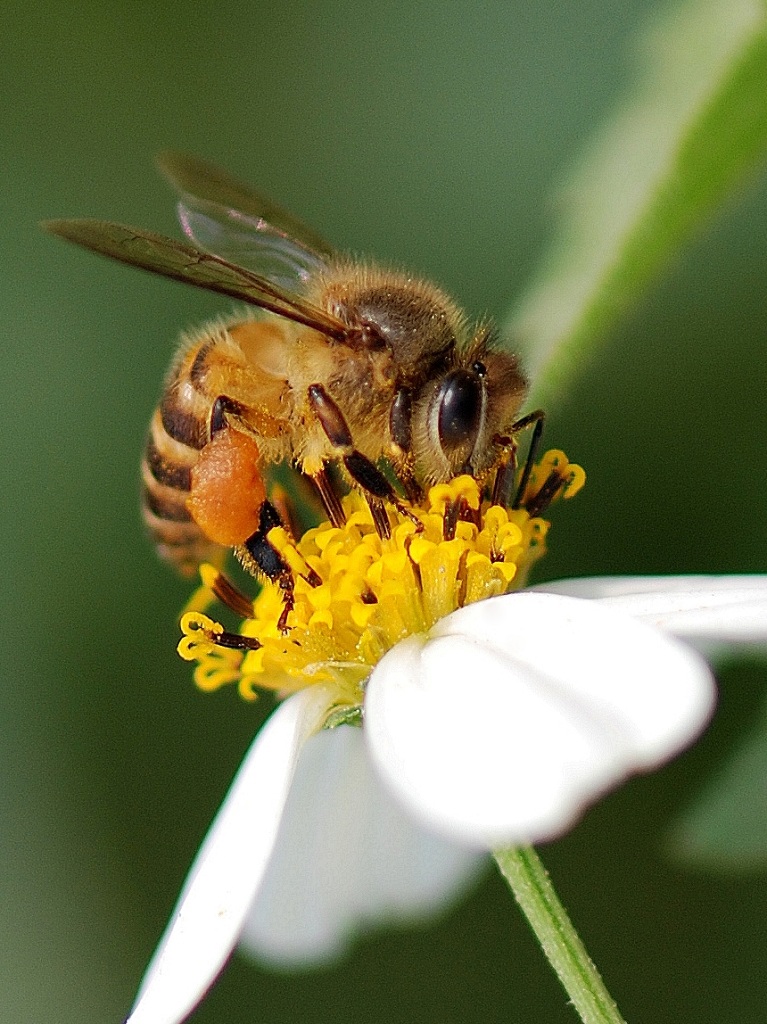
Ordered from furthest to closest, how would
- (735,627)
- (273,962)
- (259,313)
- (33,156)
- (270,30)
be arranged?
(270,30) < (33,156) < (273,962) < (259,313) < (735,627)

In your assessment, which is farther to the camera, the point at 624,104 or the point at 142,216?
the point at 142,216

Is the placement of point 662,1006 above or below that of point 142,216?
below

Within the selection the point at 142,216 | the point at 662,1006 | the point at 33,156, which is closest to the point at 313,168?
the point at 142,216

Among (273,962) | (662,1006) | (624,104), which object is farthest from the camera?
(662,1006)

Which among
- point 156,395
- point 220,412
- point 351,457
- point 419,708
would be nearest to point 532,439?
point 351,457

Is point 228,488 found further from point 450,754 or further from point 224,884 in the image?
point 450,754

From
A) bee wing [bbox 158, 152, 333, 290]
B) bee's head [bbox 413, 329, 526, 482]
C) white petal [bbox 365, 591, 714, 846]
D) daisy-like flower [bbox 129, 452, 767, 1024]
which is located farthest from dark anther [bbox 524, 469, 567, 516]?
bee wing [bbox 158, 152, 333, 290]

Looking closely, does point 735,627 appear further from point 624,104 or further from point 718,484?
point 718,484
